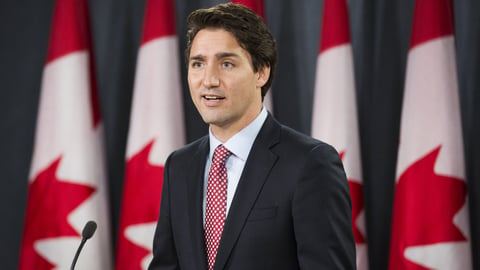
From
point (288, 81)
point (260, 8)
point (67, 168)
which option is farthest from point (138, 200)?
point (260, 8)

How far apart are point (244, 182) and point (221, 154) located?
→ 120 millimetres

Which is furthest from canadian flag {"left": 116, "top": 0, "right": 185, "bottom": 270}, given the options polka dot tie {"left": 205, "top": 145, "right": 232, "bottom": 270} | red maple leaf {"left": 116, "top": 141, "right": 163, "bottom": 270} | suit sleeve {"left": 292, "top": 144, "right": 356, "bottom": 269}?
suit sleeve {"left": 292, "top": 144, "right": 356, "bottom": 269}

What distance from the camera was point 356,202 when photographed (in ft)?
11.3

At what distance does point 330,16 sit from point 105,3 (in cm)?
145

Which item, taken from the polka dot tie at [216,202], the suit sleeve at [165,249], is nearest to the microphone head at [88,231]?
the suit sleeve at [165,249]

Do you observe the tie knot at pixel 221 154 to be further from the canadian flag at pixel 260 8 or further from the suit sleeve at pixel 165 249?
the canadian flag at pixel 260 8

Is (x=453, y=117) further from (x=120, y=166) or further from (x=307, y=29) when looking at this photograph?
(x=120, y=166)

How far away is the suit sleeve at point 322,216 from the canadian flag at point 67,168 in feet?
7.04

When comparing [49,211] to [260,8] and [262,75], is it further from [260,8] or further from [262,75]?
[262,75]

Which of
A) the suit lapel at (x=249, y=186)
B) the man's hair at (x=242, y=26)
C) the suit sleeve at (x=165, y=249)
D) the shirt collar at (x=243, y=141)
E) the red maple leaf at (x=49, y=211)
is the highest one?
the man's hair at (x=242, y=26)

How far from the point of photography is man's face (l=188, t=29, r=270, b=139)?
1.73 meters

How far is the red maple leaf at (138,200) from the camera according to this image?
355 cm

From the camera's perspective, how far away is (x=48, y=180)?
3643 mm

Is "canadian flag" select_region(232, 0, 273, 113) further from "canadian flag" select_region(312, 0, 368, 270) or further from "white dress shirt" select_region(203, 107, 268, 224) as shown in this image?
"white dress shirt" select_region(203, 107, 268, 224)
